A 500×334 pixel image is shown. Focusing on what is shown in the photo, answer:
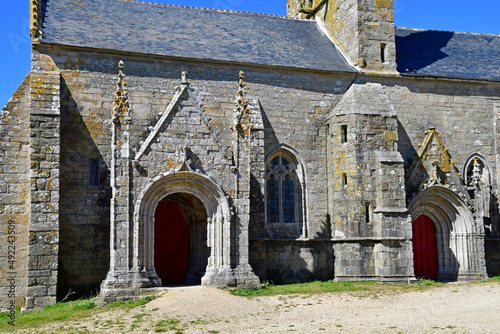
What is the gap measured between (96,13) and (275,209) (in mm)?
8514

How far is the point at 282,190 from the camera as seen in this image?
1998cm

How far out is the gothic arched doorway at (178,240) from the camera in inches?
728

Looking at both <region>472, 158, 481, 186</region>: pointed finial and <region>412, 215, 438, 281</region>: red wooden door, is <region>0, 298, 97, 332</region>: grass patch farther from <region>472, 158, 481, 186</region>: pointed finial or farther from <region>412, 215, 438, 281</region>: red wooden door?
<region>472, 158, 481, 186</region>: pointed finial

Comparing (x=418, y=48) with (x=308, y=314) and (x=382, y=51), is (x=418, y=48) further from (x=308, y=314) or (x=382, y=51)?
(x=308, y=314)

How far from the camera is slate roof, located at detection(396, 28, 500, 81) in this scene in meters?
22.2

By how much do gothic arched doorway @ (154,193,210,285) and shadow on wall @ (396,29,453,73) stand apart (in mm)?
8753

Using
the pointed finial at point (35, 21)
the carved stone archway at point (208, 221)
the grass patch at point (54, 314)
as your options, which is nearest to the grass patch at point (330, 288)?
the carved stone archway at point (208, 221)

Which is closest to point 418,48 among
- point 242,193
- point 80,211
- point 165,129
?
point 242,193

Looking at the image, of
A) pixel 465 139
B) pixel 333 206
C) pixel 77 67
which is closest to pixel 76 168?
pixel 77 67

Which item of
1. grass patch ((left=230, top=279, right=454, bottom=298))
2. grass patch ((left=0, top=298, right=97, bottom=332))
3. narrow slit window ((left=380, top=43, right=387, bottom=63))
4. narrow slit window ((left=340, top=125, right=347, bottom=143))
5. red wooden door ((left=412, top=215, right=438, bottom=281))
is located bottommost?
grass patch ((left=0, top=298, right=97, bottom=332))

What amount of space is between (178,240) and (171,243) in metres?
0.23

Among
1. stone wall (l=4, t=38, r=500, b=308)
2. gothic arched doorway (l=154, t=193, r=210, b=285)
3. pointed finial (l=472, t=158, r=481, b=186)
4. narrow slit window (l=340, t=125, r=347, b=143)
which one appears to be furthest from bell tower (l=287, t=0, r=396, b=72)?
gothic arched doorway (l=154, t=193, r=210, b=285)

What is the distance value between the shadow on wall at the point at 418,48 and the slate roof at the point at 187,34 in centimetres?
252

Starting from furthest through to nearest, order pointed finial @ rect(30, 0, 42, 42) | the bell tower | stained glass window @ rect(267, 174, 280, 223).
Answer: the bell tower, stained glass window @ rect(267, 174, 280, 223), pointed finial @ rect(30, 0, 42, 42)
